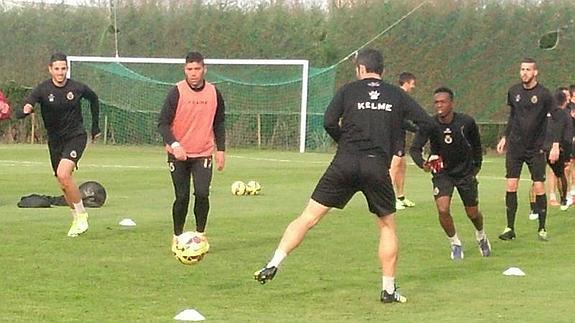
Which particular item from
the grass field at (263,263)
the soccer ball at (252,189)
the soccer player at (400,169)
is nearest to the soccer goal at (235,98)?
the soccer ball at (252,189)

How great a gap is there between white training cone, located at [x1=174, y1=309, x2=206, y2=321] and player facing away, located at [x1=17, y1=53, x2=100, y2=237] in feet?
19.2

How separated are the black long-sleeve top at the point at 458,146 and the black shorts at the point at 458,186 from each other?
2.1 inches

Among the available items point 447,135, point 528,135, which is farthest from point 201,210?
point 528,135

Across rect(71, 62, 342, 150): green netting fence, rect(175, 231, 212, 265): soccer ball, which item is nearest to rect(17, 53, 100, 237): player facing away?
rect(175, 231, 212, 265): soccer ball

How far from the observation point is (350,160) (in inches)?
430

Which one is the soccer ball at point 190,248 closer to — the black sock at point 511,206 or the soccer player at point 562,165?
the black sock at point 511,206

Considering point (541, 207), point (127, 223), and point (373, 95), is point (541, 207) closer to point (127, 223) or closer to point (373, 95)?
point (127, 223)

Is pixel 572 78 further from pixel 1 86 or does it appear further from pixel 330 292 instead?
pixel 330 292

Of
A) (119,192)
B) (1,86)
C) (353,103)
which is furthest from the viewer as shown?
(1,86)

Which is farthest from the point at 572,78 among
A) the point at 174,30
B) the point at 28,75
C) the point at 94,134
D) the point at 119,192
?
the point at 94,134

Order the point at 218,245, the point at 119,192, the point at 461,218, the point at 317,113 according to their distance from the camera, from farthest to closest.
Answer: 1. the point at 317,113
2. the point at 119,192
3. the point at 461,218
4. the point at 218,245

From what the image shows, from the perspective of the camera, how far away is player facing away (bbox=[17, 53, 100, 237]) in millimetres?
15438

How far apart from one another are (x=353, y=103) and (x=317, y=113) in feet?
95.5

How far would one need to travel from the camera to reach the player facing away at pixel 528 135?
52.2 ft
